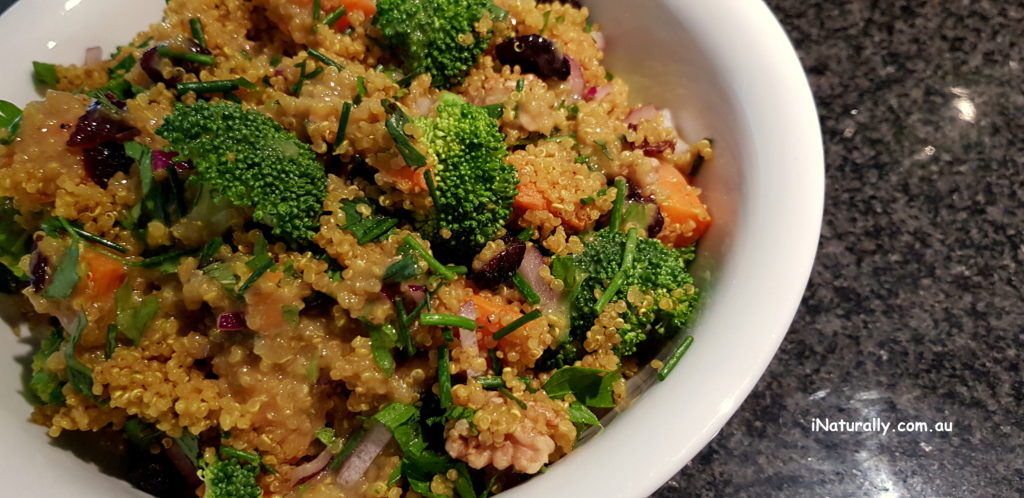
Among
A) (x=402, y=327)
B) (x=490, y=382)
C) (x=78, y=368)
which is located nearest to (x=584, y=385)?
(x=490, y=382)

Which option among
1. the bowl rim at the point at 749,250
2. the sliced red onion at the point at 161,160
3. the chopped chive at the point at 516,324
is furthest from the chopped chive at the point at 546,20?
the sliced red onion at the point at 161,160

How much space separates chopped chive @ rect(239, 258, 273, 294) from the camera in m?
0.98

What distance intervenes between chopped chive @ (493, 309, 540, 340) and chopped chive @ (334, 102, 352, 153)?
0.38 metres

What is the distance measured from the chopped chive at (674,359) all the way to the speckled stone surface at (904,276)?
473 mm

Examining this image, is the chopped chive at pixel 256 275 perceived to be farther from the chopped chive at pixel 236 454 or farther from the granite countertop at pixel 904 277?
the granite countertop at pixel 904 277

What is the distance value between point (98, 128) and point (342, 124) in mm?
379

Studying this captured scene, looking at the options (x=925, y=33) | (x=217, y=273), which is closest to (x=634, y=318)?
(x=217, y=273)

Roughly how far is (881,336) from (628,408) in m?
0.80

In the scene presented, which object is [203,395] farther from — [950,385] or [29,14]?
[950,385]

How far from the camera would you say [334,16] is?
1.23 meters

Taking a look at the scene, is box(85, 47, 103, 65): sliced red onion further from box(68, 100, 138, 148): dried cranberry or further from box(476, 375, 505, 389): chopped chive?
box(476, 375, 505, 389): chopped chive

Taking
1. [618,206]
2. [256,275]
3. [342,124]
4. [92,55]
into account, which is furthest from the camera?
[92,55]

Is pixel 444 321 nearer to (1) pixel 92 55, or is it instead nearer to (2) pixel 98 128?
(2) pixel 98 128

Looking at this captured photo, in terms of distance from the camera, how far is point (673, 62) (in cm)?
134
